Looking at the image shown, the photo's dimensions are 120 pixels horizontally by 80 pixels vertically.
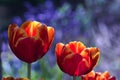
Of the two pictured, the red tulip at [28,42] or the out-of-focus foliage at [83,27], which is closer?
the red tulip at [28,42]

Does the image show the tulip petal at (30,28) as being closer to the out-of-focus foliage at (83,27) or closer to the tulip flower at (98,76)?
the tulip flower at (98,76)

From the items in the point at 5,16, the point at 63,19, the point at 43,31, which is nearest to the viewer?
the point at 43,31

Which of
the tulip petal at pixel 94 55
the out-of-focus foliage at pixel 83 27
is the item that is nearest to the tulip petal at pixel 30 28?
the tulip petal at pixel 94 55

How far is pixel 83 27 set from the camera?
2516mm

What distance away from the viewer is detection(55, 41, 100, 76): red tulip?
924 millimetres

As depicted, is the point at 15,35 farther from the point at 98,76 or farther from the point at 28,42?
the point at 98,76

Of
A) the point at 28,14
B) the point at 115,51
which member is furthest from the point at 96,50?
the point at 28,14

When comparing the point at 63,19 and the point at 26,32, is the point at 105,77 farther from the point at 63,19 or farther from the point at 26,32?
the point at 63,19

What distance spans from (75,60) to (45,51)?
53 millimetres

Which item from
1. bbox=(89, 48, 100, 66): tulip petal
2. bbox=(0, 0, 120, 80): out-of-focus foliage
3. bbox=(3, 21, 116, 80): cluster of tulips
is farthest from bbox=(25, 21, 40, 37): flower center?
bbox=(0, 0, 120, 80): out-of-focus foliage

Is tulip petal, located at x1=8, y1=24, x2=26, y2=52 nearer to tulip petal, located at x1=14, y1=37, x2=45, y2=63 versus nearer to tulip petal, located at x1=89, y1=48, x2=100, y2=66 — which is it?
tulip petal, located at x1=14, y1=37, x2=45, y2=63

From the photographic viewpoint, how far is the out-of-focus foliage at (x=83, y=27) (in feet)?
7.27

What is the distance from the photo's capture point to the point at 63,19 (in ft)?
8.07

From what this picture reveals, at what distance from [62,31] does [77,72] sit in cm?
147
